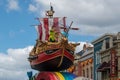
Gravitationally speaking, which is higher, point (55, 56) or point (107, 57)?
point (107, 57)

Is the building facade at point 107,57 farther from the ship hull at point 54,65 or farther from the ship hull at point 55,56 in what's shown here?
the ship hull at point 54,65

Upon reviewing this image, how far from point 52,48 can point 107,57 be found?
1541 cm

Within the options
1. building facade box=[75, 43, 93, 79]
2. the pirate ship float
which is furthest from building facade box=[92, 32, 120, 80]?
the pirate ship float

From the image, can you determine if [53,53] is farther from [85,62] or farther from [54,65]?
[85,62]

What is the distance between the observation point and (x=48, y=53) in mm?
51531

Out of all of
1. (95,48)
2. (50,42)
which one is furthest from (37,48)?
(95,48)

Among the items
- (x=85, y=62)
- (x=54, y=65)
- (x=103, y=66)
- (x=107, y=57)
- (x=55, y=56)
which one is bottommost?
(x=54, y=65)

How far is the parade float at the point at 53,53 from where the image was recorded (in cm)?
5097

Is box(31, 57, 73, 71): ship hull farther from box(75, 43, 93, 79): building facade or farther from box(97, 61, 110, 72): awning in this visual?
box(75, 43, 93, 79): building facade

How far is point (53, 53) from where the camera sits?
51.2m

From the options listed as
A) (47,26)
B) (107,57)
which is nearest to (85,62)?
(107,57)

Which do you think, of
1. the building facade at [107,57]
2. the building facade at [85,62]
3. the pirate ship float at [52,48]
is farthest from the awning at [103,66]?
the pirate ship float at [52,48]

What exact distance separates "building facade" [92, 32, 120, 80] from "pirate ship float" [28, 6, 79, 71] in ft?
29.0

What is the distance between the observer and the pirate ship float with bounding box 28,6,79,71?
51.1 m
